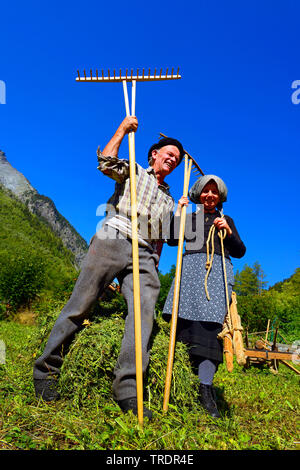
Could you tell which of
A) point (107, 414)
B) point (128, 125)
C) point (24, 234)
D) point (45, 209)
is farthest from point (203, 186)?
point (45, 209)

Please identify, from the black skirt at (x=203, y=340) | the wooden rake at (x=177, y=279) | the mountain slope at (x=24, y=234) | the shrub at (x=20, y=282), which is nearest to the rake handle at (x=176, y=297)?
the wooden rake at (x=177, y=279)

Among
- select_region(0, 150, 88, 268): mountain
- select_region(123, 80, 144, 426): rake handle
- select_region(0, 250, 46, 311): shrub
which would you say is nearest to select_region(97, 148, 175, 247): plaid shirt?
select_region(123, 80, 144, 426): rake handle

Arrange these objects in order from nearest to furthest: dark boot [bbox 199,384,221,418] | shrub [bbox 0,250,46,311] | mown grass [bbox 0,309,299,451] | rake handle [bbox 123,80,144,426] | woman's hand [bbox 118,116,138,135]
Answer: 1. mown grass [bbox 0,309,299,451]
2. rake handle [bbox 123,80,144,426]
3. dark boot [bbox 199,384,221,418]
4. woman's hand [bbox 118,116,138,135]
5. shrub [bbox 0,250,46,311]

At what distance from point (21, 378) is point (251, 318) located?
12.9 meters

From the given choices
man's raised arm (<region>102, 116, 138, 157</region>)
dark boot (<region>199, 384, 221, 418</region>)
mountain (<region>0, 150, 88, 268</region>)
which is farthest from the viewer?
mountain (<region>0, 150, 88, 268</region>)

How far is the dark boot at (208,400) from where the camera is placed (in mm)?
2842

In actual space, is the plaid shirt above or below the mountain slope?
below

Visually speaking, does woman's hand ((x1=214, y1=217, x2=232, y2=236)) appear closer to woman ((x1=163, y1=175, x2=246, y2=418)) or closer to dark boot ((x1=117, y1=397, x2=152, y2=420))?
woman ((x1=163, y1=175, x2=246, y2=418))

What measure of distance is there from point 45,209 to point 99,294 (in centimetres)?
17064

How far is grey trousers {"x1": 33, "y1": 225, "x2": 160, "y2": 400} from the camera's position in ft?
8.41

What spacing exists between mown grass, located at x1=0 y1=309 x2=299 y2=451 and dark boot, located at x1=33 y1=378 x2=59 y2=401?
0.16 ft

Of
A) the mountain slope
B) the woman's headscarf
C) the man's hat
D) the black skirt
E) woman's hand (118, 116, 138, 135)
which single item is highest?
the mountain slope

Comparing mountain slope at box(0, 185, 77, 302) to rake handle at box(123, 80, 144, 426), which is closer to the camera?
rake handle at box(123, 80, 144, 426)

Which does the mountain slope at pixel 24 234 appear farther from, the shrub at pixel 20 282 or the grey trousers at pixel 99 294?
the grey trousers at pixel 99 294
